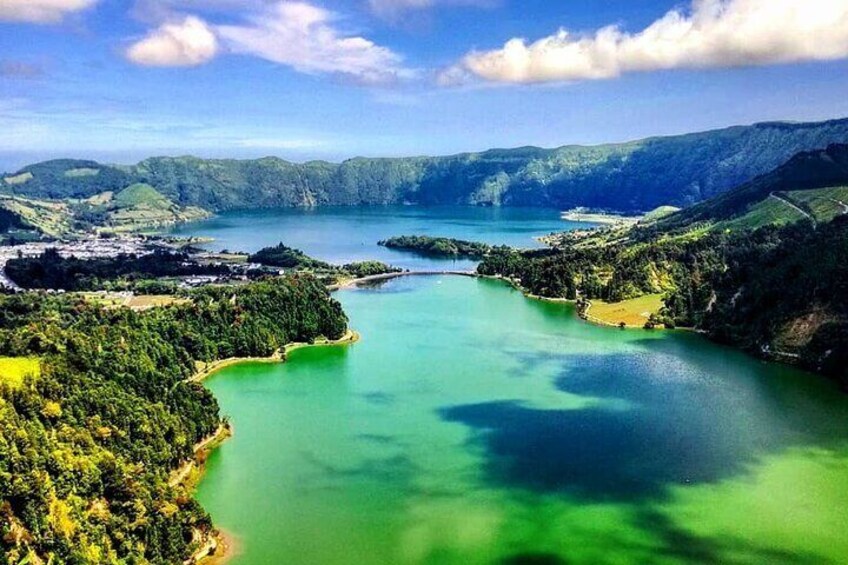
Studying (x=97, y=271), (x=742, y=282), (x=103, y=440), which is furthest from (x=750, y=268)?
(x=97, y=271)

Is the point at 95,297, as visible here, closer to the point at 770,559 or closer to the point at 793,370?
the point at 793,370

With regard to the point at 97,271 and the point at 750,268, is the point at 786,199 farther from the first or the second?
the point at 97,271

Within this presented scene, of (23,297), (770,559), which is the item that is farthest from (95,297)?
(770,559)

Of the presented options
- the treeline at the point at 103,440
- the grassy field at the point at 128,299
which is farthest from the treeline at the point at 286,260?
the treeline at the point at 103,440

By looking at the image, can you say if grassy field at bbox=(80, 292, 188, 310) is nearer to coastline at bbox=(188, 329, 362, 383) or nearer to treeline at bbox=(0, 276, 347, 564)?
coastline at bbox=(188, 329, 362, 383)

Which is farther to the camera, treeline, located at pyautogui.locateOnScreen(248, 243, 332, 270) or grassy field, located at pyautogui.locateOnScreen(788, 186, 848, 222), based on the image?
treeline, located at pyautogui.locateOnScreen(248, 243, 332, 270)

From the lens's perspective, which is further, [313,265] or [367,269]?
[313,265]

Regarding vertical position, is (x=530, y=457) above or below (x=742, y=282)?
below

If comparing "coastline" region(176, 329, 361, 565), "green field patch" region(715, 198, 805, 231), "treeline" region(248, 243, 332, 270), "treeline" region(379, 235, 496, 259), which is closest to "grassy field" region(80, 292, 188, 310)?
"coastline" region(176, 329, 361, 565)
